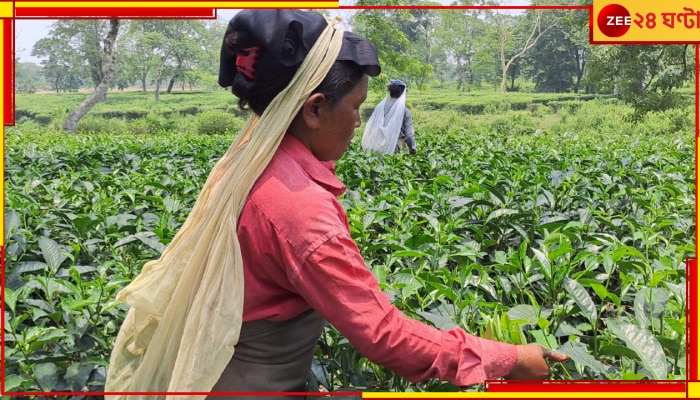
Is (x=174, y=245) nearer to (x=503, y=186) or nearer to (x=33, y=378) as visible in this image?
(x=33, y=378)

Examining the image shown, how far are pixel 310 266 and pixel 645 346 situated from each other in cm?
67

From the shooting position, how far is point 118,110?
87.8 ft

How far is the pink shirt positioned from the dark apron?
0.05 metres

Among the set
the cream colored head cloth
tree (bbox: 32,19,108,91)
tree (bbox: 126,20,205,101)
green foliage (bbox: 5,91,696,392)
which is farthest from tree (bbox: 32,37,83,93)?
the cream colored head cloth

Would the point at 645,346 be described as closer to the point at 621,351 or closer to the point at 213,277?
the point at 621,351

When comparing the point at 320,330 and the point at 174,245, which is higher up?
the point at 174,245

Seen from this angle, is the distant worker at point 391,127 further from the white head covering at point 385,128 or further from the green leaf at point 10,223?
the green leaf at point 10,223

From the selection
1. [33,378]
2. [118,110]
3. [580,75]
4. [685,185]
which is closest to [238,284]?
[33,378]

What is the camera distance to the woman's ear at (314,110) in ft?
3.78

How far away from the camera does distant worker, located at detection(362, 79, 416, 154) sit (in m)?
6.47

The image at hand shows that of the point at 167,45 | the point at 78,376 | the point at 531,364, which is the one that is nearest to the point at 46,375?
the point at 78,376

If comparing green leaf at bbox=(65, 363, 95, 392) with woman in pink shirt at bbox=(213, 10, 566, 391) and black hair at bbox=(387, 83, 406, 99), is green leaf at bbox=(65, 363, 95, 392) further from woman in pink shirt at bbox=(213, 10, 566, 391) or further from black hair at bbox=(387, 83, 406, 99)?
black hair at bbox=(387, 83, 406, 99)

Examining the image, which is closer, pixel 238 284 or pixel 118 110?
pixel 238 284

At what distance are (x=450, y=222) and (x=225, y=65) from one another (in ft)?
3.92
